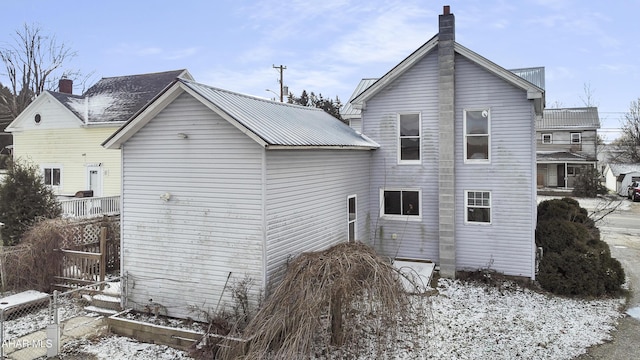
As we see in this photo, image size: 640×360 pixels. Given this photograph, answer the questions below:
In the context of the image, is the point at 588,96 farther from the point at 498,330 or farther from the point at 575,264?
the point at 498,330

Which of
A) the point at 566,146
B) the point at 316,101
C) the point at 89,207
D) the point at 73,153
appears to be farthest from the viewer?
the point at 316,101

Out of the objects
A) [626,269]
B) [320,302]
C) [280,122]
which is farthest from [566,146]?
[320,302]

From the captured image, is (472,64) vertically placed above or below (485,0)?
below

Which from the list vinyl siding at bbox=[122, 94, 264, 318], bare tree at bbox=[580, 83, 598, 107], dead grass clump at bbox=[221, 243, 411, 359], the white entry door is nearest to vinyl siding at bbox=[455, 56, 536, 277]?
dead grass clump at bbox=[221, 243, 411, 359]

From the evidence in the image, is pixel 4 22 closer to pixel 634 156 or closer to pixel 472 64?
pixel 472 64

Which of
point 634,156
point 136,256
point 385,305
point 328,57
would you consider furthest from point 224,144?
point 634,156

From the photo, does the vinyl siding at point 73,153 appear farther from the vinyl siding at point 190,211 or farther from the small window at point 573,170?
the small window at point 573,170

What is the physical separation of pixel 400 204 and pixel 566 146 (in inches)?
1262

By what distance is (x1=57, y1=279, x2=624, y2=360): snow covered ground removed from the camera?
24.5 feet

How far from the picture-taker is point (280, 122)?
9.62 m

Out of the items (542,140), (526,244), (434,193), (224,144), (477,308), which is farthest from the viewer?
(542,140)

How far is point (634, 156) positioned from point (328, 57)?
43.3 meters

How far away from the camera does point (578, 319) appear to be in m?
9.12

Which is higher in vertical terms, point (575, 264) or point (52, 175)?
point (52, 175)
